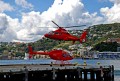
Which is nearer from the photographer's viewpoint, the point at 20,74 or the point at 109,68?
the point at 20,74

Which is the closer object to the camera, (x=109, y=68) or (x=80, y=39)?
(x=109, y=68)

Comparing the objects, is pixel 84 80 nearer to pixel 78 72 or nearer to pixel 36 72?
pixel 78 72

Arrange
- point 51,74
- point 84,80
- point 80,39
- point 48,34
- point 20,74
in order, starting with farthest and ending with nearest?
point 80,39, point 48,34, point 84,80, point 51,74, point 20,74

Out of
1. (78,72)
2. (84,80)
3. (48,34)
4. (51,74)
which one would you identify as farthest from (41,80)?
(48,34)

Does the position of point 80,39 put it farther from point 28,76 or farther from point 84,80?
point 28,76

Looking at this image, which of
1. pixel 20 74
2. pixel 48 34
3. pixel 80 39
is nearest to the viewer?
pixel 20 74

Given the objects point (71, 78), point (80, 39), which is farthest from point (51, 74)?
point (80, 39)

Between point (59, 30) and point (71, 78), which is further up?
point (59, 30)

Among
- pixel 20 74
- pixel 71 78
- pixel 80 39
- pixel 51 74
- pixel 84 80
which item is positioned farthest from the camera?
pixel 80 39

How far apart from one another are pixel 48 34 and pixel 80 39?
10.4m

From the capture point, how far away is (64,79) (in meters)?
69.8

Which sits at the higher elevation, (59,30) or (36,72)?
(59,30)

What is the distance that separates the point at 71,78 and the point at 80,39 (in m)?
22.9

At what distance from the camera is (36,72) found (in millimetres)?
63844
